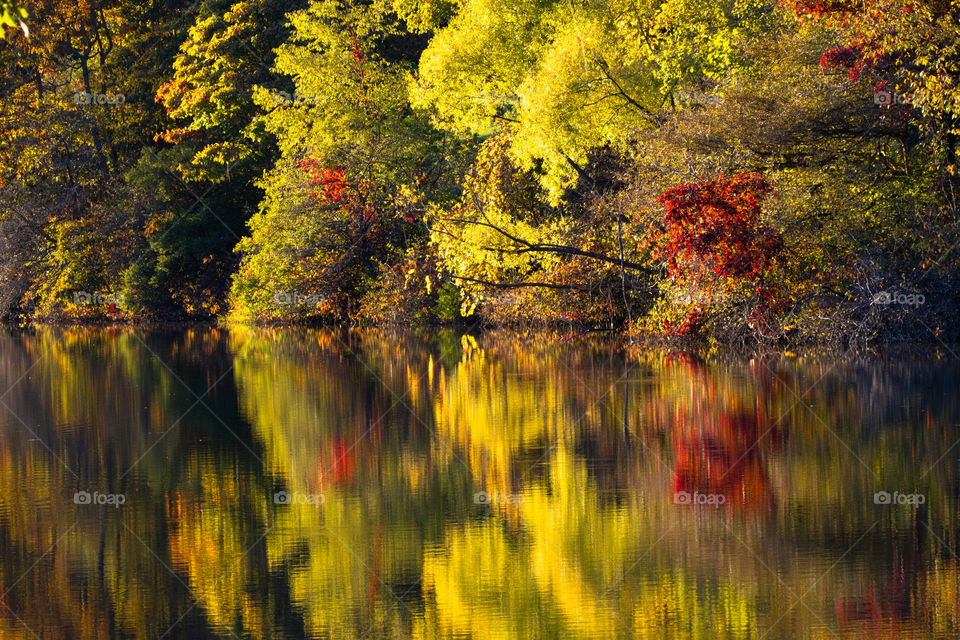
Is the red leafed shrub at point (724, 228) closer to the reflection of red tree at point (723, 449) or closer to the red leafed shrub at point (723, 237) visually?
the red leafed shrub at point (723, 237)

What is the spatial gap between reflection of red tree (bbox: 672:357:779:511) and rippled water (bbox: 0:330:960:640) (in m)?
0.05

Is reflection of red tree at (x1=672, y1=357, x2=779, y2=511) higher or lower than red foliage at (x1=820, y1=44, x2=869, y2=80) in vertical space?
lower

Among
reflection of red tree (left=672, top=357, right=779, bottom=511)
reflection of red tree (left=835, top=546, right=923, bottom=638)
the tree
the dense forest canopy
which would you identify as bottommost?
reflection of red tree (left=835, top=546, right=923, bottom=638)

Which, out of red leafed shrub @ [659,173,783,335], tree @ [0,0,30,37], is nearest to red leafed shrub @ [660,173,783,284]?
red leafed shrub @ [659,173,783,335]

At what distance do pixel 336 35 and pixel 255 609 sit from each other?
33445 millimetres

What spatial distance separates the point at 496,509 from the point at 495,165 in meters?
23.1

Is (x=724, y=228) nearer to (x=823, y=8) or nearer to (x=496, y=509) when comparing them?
(x=823, y=8)

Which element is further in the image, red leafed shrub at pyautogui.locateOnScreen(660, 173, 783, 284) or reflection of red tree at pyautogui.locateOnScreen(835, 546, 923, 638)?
red leafed shrub at pyautogui.locateOnScreen(660, 173, 783, 284)

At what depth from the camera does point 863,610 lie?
24.9 feet

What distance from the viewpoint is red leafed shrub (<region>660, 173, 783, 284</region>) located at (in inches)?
929

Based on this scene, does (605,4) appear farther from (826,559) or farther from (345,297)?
(826,559)

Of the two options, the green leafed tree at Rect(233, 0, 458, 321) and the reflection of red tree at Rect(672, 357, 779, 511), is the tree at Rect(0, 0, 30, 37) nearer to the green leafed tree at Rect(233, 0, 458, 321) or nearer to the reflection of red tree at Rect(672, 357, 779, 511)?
the reflection of red tree at Rect(672, 357, 779, 511)

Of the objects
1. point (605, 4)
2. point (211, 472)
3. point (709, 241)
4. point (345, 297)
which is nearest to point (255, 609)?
point (211, 472)

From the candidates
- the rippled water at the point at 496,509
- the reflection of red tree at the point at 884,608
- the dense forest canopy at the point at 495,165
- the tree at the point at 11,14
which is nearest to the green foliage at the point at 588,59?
the dense forest canopy at the point at 495,165
